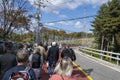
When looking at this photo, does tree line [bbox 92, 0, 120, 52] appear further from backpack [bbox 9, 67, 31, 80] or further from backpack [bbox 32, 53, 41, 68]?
backpack [bbox 9, 67, 31, 80]

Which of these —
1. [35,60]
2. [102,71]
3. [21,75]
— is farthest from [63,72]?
[102,71]

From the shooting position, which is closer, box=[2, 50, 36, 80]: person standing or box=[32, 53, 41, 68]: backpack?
box=[2, 50, 36, 80]: person standing

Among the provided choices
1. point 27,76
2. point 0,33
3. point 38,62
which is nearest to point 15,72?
point 27,76

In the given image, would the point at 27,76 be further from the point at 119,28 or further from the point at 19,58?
the point at 119,28

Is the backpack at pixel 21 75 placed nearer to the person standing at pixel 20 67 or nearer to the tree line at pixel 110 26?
the person standing at pixel 20 67

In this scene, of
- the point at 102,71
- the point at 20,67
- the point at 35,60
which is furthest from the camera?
the point at 102,71

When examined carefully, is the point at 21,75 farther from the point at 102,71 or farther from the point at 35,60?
the point at 102,71

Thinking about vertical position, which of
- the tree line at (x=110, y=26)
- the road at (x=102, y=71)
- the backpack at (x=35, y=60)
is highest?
the tree line at (x=110, y=26)

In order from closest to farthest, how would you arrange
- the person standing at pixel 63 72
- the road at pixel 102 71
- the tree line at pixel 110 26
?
the person standing at pixel 63 72 → the road at pixel 102 71 → the tree line at pixel 110 26

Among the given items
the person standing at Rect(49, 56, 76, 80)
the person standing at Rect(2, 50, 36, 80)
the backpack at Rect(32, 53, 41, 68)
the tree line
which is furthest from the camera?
the tree line

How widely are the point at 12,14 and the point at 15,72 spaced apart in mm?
26809

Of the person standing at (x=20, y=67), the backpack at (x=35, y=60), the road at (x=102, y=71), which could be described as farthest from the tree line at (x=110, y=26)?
the person standing at (x=20, y=67)

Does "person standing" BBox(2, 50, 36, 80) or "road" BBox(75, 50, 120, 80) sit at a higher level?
"person standing" BBox(2, 50, 36, 80)

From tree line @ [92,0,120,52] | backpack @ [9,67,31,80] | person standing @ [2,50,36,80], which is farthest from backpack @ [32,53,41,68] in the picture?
tree line @ [92,0,120,52]
